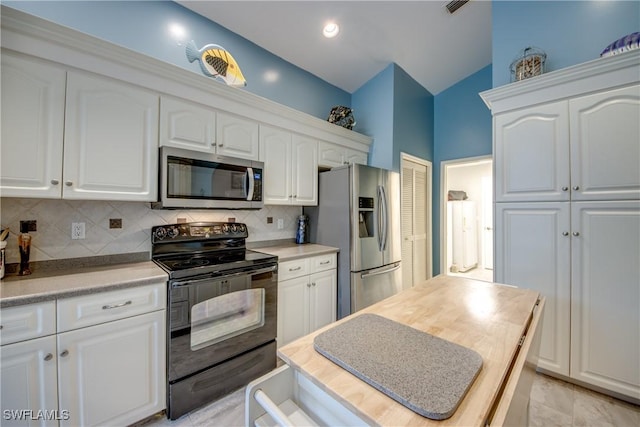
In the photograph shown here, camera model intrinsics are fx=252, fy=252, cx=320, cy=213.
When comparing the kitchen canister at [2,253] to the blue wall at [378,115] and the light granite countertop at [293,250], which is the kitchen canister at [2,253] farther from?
the blue wall at [378,115]

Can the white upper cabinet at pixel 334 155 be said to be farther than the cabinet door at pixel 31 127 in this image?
Yes

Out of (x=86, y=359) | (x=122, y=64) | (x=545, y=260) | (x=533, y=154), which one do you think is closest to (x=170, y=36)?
(x=122, y=64)

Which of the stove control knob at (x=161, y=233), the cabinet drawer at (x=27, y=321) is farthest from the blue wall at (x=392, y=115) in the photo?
the cabinet drawer at (x=27, y=321)

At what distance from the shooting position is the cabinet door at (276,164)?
2.43m

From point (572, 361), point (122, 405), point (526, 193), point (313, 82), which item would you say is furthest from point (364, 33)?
point (122, 405)

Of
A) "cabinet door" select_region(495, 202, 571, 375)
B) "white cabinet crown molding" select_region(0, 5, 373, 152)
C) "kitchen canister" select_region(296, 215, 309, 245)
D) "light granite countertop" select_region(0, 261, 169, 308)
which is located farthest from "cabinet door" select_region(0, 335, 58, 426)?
"cabinet door" select_region(495, 202, 571, 375)

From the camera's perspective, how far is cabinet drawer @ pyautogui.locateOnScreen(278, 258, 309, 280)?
7.28 ft

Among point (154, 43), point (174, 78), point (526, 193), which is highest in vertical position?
point (154, 43)

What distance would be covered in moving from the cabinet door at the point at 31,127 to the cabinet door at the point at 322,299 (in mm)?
1993

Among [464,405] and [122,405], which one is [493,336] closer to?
[464,405]

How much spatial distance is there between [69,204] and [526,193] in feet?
11.5

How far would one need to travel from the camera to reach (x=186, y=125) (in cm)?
193

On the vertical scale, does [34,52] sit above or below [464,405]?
above

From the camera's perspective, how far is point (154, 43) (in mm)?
2082
